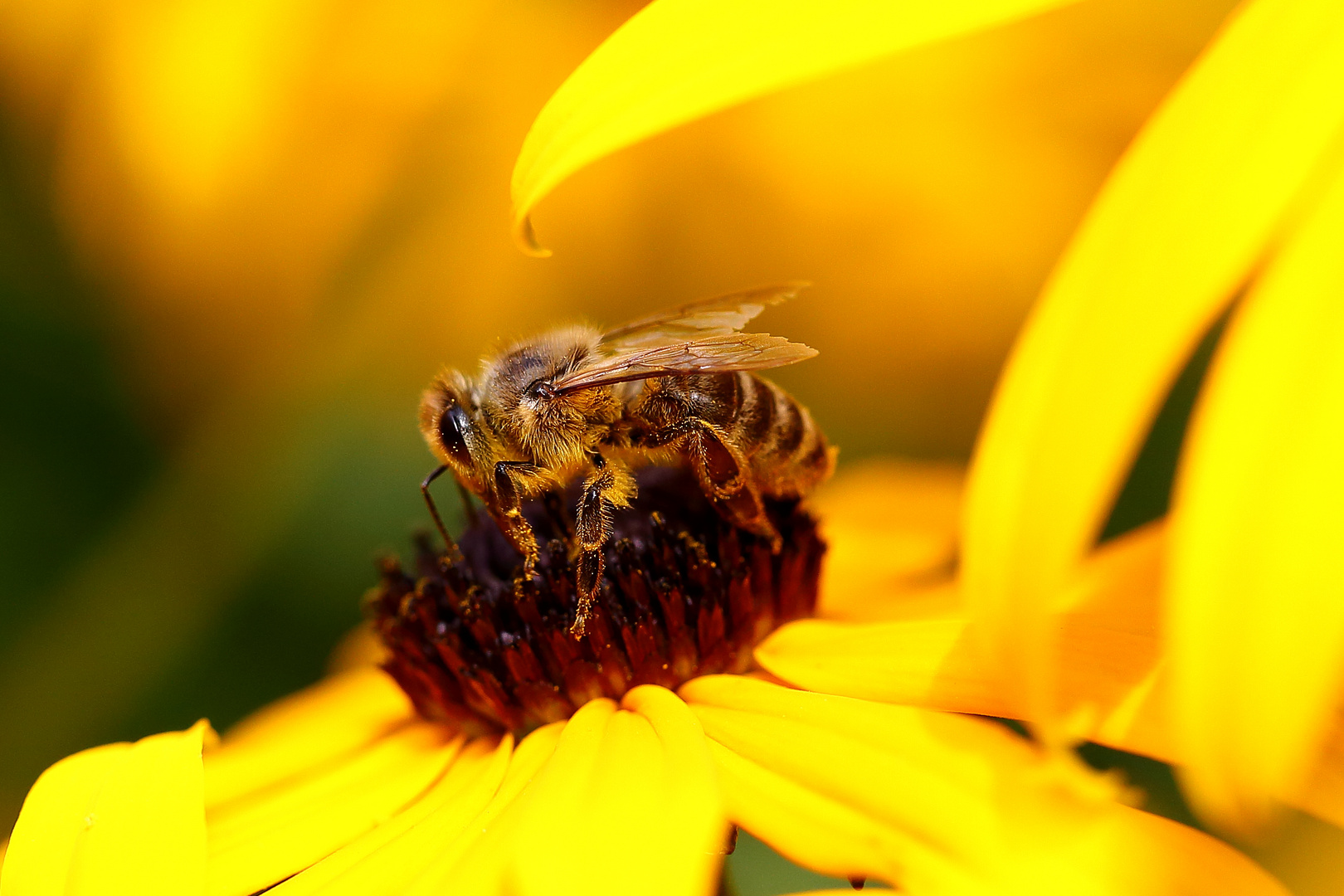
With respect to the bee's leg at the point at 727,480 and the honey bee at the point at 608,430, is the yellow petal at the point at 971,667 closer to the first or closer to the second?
the bee's leg at the point at 727,480

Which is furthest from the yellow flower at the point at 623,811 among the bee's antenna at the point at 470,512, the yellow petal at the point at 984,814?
the bee's antenna at the point at 470,512

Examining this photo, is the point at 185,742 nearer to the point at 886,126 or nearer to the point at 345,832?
the point at 345,832

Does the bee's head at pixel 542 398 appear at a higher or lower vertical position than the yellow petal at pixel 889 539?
higher

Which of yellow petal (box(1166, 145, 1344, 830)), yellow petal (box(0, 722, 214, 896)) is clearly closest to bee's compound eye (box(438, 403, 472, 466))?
yellow petal (box(0, 722, 214, 896))

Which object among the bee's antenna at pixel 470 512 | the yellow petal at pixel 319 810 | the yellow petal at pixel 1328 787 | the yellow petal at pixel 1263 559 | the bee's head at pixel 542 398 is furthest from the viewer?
the bee's antenna at pixel 470 512

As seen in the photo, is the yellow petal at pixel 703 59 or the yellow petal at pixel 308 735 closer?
the yellow petal at pixel 703 59

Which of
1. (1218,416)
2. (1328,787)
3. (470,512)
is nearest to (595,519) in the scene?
(470,512)

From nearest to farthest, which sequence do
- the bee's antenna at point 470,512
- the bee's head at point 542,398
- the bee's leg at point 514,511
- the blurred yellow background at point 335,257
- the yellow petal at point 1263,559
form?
1. the yellow petal at point 1263,559
2. the bee's leg at point 514,511
3. the bee's head at point 542,398
4. the bee's antenna at point 470,512
5. the blurred yellow background at point 335,257
